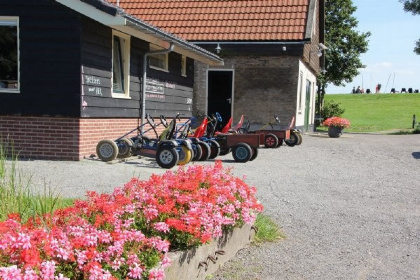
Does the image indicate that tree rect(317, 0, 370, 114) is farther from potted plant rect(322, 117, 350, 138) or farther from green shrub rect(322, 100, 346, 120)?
potted plant rect(322, 117, 350, 138)

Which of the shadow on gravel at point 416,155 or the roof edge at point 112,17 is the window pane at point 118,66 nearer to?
the roof edge at point 112,17

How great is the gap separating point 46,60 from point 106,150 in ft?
7.23

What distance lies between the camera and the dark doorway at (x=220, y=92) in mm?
19938

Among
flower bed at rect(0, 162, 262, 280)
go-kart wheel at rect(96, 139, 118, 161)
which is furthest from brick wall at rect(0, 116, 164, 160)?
flower bed at rect(0, 162, 262, 280)

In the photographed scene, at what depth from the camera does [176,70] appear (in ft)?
52.6

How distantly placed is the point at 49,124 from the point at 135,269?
26.3 feet

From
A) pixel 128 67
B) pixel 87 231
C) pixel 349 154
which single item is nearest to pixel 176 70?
pixel 128 67

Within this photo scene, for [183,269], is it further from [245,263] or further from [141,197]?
[245,263]

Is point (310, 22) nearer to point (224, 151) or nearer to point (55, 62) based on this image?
point (224, 151)

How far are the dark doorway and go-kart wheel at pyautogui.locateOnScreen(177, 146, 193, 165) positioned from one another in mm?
9870

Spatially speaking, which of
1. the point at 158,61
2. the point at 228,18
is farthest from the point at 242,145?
the point at 228,18

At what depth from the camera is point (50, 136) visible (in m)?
10.1

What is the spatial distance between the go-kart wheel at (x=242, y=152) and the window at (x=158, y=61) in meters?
3.89

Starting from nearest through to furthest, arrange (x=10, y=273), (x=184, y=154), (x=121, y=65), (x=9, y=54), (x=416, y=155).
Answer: (x=10, y=273), (x=184, y=154), (x=9, y=54), (x=121, y=65), (x=416, y=155)
